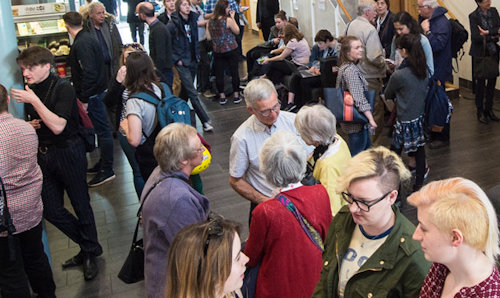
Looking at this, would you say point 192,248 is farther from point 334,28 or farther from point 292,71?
point 334,28

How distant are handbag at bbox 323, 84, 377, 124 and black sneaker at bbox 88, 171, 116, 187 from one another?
10.0 ft

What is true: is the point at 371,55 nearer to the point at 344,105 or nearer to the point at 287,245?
the point at 344,105

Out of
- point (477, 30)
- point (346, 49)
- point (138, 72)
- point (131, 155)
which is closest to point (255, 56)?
point (477, 30)

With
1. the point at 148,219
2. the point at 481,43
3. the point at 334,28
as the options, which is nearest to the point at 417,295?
the point at 148,219

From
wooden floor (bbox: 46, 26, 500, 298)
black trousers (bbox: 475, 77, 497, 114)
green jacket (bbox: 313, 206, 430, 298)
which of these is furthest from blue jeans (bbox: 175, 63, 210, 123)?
green jacket (bbox: 313, 206, 430, 298)

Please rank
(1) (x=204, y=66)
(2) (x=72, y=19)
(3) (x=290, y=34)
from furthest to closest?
(1) (x=204, y=66)
(3) (x=290, y=34)
(2) (x=72, y=19)

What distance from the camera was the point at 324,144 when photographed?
3.45 meters

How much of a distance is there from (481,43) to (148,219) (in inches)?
241

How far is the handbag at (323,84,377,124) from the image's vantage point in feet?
17.2

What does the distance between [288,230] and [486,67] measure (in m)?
5.81

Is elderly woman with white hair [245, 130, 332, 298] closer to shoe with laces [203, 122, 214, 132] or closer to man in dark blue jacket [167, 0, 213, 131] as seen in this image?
shoe with laces [203, 122, 214, 132]

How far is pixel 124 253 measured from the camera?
5.16m

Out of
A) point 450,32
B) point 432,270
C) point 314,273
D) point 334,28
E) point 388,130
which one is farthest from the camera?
point 334,28

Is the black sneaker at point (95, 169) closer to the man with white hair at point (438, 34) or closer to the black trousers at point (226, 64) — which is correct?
A: the black trousers at point (226, 64)
